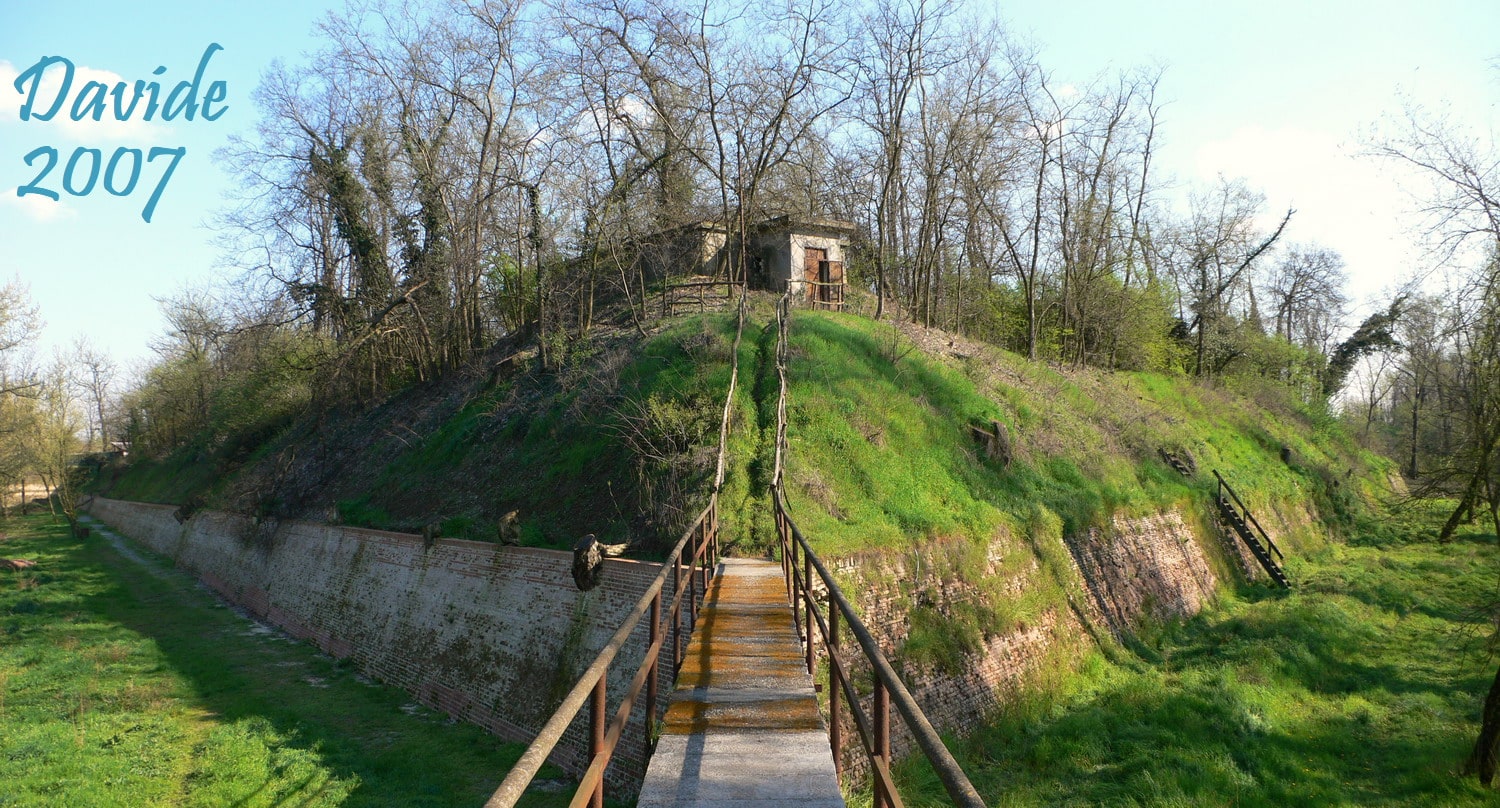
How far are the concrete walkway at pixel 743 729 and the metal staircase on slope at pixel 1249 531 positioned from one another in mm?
18508

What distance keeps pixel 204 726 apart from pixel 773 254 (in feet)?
63.0

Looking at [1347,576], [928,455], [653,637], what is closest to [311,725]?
[653,637]

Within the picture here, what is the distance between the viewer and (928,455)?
51.1 ft

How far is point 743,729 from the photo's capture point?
15.1 ft

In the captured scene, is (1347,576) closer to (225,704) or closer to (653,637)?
(653,637)

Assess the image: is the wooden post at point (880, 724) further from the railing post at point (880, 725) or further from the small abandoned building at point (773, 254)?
the small abandoned building at point (773, 254)

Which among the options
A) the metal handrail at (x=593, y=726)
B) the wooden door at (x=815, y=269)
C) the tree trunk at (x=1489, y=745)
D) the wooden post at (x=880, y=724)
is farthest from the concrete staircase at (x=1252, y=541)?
the wooden post at (x=880, y=724)

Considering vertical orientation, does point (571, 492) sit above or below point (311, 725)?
above

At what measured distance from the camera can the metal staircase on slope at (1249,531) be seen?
2017 cm

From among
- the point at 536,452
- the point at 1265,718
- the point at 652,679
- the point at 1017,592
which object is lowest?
the point at 1265,718

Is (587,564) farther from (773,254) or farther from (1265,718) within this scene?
(773,254)

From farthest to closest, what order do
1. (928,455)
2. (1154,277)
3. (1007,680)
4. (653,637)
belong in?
1. (1154,277)
2. (928,455)
3. (1007,680)
4. (653,637)

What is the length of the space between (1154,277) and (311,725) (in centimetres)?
3601

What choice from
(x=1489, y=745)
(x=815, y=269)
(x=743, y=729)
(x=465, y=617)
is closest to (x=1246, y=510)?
(x=1489, y=745)
